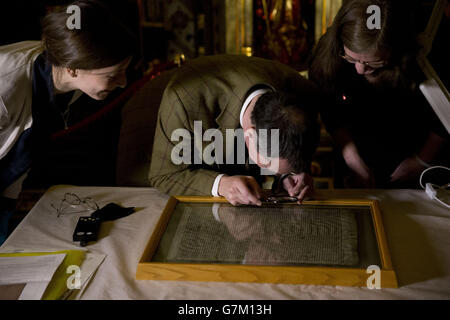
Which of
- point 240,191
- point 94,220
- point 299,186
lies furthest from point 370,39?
point 94,220

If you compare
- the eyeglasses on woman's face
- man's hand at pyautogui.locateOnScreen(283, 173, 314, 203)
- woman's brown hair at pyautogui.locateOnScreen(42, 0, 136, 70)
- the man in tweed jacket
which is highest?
woman's brown hair at pyautogui.locateOnScreen(42, 0, 136, 70)

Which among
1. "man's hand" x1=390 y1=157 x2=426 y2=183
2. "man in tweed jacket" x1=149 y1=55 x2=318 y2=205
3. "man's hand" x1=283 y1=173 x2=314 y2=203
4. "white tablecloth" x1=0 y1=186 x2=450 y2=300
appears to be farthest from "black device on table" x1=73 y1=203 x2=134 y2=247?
"man's hand" x1=390 y1=157 x2=426 y2=183

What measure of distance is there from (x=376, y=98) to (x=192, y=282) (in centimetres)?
119

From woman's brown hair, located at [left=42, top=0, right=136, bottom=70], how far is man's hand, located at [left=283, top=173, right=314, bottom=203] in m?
0.75

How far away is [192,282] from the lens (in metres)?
1.28

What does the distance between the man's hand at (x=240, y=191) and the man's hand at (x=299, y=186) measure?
0.39 feet

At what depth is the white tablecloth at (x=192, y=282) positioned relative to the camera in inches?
48.6

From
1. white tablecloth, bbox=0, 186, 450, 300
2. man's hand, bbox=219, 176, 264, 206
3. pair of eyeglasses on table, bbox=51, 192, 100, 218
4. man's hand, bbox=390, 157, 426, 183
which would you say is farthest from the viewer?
man's hand, bbox=390, 157, 426, 183

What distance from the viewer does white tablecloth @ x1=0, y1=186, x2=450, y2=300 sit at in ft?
4.05

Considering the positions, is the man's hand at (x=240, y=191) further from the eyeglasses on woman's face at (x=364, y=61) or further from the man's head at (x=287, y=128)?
the eyeglasses on woman's face at (x=364, y=61)

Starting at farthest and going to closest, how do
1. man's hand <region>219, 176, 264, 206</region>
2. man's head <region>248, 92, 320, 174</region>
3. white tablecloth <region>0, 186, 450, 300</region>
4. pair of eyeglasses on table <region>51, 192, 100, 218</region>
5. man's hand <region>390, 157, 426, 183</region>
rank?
man's hand <region>390, 157, 426, 183</region>, pair of eyeglasses on table <region>51, 192, 100, 218</region>, man's hand <region>219, 176, 264, 206</region>, man's head <region>248, 92, 320, 174</region>, white tablecloth <region>0, 186, 450, 300</region>

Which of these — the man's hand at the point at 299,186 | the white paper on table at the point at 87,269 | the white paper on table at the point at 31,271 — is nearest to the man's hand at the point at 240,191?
the man's hand at the point at 299,186

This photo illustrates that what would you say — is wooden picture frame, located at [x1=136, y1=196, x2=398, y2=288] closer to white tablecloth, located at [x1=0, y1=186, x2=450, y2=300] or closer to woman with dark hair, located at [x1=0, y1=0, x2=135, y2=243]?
white tablecloth, located at [x1=0, y1=186, x2=450, y2=300]
